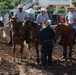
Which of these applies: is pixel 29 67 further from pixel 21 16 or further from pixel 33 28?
pixel 21 16

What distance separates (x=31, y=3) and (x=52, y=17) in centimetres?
853

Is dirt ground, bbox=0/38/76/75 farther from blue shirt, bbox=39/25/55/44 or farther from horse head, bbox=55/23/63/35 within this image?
horse head, bbox=55/23/63/35

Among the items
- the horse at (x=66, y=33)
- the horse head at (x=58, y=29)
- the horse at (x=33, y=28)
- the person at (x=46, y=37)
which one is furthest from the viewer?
the horse at (x=33, y=28)

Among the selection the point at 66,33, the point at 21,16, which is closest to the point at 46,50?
the point at 66,33

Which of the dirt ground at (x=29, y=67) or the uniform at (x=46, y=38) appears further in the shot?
the uniform at (x=46, y=38)

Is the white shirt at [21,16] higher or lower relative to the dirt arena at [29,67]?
higher

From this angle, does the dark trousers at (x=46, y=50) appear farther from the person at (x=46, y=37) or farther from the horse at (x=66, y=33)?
the horse at (x=66, y=33)

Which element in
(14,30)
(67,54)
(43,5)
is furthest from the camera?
(43,5)

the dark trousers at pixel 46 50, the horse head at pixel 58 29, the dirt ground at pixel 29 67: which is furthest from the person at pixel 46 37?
the dirt ground at pixel 29 67

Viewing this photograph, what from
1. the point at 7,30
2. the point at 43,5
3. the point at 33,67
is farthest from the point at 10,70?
the point at 43,5

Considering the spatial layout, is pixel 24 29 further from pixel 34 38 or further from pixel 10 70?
pixel 10 70

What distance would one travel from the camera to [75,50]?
1504 cm

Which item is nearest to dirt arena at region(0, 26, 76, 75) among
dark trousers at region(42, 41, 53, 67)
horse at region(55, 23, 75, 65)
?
dark trousers at region(42, 41, 53, 67)

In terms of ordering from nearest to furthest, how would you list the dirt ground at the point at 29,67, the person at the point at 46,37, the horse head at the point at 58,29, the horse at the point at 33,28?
the dirt ground at the point at 29,67 → the person at the point at 46,37 → the horse head at the point at 58,29 → the horse at the point at 33,28
